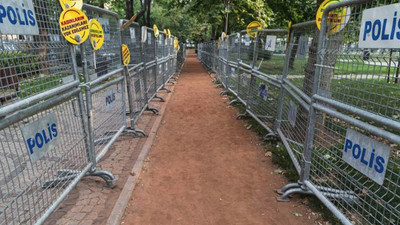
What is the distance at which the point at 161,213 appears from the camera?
336 centimetres

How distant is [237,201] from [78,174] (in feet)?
6.31

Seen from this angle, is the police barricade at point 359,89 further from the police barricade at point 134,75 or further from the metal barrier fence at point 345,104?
the police barricade at point 134,75

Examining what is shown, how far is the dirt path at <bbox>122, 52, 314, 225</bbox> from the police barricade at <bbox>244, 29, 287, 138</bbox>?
1.59 feet

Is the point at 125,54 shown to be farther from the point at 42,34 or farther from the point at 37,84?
the point at 37,84

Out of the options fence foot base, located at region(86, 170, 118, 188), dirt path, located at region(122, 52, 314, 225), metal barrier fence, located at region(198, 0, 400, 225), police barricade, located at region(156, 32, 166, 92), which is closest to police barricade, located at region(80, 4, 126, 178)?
fence foot base, located at region(86, 170, 118, 188)

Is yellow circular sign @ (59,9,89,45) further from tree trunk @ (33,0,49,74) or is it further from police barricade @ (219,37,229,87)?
police barricade @ (219,37,229,87)

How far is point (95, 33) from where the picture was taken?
376cm

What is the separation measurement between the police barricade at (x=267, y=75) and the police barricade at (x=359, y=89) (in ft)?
6.25

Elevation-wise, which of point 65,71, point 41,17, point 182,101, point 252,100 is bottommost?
point 182,101

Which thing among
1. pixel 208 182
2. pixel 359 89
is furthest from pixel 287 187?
pixel 359 89

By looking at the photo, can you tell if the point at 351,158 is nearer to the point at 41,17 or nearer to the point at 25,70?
the point at 25,70

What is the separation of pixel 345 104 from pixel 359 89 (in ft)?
0.81

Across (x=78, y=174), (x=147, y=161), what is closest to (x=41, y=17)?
(x=78, y=174)

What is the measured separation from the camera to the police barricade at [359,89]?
2.14 meters
